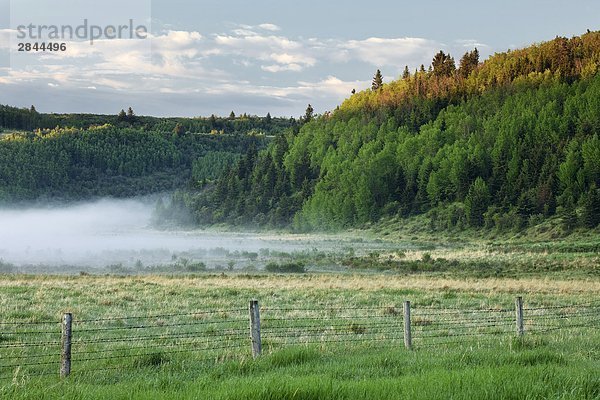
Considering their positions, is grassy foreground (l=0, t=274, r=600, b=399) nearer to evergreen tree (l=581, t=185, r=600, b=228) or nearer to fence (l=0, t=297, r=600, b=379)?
fence (l=0, t=297, r=600, b=379)

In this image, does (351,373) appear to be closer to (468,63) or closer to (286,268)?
(286,268)

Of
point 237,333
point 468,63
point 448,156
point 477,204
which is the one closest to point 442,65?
point 468,63

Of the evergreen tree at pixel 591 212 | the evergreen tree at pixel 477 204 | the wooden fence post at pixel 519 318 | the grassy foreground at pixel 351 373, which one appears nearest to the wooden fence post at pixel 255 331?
the grassy foreground at pixel 351 373

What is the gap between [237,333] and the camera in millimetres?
16984

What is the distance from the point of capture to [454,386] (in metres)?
8.02

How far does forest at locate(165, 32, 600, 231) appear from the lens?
10281 centimetres

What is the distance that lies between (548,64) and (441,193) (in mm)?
57262

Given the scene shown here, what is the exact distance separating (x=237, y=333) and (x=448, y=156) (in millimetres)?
108180

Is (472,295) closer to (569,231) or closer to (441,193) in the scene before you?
(569,231)

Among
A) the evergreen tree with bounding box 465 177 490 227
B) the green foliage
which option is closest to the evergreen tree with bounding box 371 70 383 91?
the evergreen tree with bounding box 465 177 490 227

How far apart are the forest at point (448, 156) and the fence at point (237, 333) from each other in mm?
73095

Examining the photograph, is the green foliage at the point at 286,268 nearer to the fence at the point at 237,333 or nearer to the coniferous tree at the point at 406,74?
the fence at the point at 237,333

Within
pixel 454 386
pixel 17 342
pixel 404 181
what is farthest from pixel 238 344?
pixel 404 181

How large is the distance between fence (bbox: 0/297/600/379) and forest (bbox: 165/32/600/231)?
73095 millimetres
